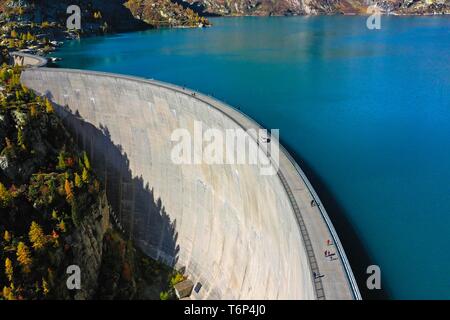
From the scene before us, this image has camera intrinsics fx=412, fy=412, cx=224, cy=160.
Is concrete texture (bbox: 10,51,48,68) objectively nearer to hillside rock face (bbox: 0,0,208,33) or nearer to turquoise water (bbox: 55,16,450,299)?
turquoise water (bbox: 55,16,450,299)

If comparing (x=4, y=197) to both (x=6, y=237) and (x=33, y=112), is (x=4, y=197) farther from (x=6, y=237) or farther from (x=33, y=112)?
(x=33, y=112)

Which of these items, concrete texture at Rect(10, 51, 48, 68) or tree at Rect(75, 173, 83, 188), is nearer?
tree at Rect(75, 173, 83, 188)

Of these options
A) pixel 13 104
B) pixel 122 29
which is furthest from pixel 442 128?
pixel 122 29

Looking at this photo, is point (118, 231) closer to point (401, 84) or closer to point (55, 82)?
point (55, 82)

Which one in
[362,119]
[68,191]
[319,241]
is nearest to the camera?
[319,241]

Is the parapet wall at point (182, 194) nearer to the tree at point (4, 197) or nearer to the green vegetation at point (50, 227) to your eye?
the green vegetation at point (50, 227)

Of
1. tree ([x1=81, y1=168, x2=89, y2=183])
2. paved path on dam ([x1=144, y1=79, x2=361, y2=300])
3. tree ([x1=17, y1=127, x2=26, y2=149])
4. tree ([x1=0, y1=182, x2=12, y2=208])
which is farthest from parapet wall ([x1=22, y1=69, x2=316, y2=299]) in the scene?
tree ([x1=0, y1=182, x2=12, y2=208])

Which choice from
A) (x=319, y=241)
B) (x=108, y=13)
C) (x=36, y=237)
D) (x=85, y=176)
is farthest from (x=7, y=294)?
(x=108, y=13)

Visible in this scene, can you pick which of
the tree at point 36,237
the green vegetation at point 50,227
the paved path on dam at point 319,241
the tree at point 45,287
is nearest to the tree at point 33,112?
the green vegetation at point 50,227
